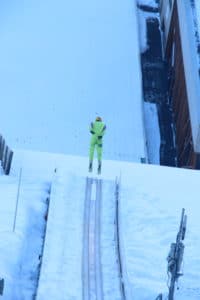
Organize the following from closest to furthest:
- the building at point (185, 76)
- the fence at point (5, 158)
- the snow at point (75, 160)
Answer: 1. the snow at point (75, 160)
2. the fence at point (5, 158)
3. the building at point (185, 76)

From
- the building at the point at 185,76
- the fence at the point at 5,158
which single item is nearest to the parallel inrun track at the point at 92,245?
the fence at the point at 5,158

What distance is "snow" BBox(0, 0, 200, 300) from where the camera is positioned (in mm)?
11523

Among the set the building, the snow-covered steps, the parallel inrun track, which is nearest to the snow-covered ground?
the snow-covered steps

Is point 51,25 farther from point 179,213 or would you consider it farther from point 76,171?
point 179,213

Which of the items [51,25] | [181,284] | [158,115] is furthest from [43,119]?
[181,284]

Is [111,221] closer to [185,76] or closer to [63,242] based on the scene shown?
[63,242]

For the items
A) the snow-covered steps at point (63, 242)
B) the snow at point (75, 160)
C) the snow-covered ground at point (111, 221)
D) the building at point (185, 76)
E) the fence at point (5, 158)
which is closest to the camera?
the snow-covered steps at point (63, 242)

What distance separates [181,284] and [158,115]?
14.1 m

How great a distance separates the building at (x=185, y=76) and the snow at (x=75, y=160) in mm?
1436

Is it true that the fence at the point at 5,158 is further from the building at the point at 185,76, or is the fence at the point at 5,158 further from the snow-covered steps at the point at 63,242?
the building at the point at 185,76

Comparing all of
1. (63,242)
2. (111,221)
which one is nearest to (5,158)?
(111,221)

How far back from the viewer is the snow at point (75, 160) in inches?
454

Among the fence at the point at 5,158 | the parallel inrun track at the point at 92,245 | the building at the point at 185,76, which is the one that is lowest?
the parallel inrun track at the point at 92,245

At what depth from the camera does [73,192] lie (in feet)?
46.6
